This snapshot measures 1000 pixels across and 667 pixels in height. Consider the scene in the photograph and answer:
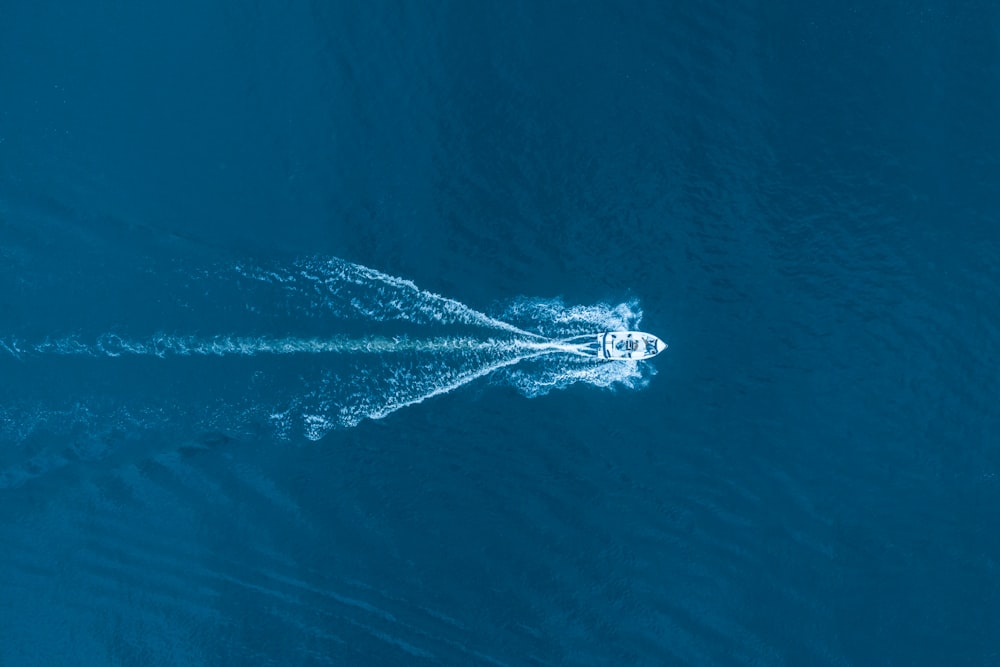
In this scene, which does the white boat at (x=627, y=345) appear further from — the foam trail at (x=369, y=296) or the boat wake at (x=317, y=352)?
the foam trail at (x=369, y=296)

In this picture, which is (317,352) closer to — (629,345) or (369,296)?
(369,296)

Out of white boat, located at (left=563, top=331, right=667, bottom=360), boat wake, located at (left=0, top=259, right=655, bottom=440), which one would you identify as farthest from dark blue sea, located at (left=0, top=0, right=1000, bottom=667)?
white boat, located at (left=563, top=331, right=667, bottom=360)

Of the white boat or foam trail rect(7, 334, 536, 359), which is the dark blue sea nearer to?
foam trail rect(7, 334, 536, 359)

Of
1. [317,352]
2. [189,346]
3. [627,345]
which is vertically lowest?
[189,346]

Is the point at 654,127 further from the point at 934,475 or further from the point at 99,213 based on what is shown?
the point at 99,213

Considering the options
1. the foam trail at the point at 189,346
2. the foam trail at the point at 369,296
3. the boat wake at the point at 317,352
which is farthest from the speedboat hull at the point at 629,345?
the foam trail at the point at 189,346

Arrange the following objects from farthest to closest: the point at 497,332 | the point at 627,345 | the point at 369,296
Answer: the point at 369,296 < the point at 497,332 < the point at 627,345

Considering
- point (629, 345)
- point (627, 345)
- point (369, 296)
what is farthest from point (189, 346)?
point (629, 345)
